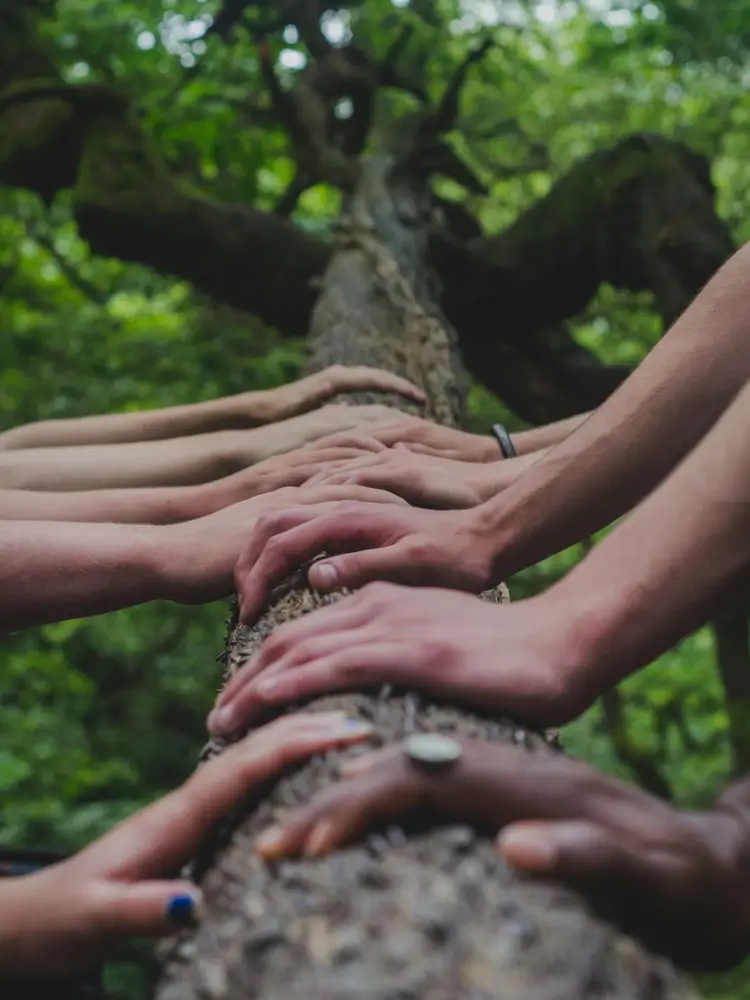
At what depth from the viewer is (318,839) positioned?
84cm

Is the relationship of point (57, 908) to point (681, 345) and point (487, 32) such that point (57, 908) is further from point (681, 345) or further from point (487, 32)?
point (487, 32)

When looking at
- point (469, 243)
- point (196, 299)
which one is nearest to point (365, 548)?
point (469, 243)

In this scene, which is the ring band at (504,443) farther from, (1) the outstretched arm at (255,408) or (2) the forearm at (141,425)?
(2) the forearm at (141,425)

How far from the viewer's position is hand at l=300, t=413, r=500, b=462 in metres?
2.31

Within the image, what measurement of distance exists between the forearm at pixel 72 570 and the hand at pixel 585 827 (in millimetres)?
856

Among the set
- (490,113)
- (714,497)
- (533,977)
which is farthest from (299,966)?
(490,113)

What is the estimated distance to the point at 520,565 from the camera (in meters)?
1.42

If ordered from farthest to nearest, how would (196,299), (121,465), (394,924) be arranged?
(196,299) < (121,465) < (394,924)

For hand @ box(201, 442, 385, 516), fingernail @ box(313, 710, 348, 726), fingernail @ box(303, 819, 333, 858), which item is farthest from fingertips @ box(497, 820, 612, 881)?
hand @ box(201, 442, 385, 516)

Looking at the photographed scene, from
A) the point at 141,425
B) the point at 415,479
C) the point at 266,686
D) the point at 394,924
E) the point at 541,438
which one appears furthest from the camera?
the point at 141,425

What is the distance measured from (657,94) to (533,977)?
582 centimetres

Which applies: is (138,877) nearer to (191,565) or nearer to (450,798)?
(450,798)

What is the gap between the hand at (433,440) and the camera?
231cm

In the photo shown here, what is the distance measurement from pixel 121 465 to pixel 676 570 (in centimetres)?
163
